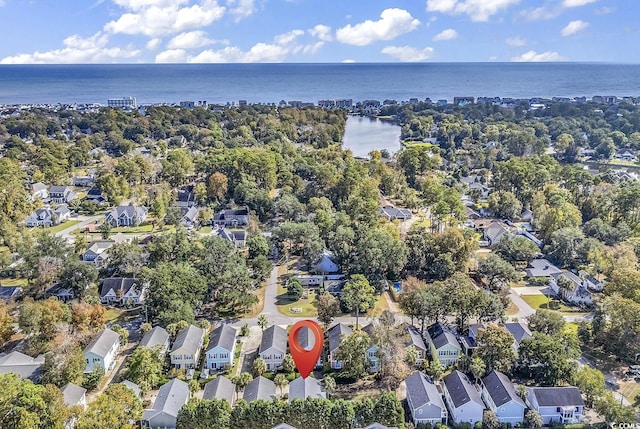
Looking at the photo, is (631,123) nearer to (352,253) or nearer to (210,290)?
(352,253)

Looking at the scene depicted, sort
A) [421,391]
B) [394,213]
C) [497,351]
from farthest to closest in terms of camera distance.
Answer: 1. [394,213]
2. [497,351]
3. [421,391]

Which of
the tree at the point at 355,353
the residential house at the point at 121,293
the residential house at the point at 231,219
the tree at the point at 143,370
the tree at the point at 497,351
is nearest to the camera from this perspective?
the tree at the point at 143,370

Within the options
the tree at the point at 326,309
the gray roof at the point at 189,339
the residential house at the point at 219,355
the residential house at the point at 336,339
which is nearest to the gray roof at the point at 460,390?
the residential house at the point at 336,339

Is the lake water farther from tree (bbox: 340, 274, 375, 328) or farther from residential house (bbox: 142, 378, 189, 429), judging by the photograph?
residential house (bbox: 142, 378, 189, 429)

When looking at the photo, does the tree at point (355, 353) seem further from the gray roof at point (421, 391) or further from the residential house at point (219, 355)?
the residential house at point (219, 355)

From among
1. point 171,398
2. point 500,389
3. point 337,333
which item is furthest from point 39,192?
point 500,389

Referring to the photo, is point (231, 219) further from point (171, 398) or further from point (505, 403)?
point (505, 403)

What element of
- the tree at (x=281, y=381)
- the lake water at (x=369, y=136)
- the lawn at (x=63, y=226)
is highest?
the lake water at (x=369, y=136)
